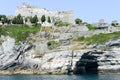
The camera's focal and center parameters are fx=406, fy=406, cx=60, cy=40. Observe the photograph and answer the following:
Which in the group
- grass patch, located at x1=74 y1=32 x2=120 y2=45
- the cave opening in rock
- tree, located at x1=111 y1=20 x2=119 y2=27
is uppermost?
tree, located at x1=111 y1=20 x2=119 y2=27

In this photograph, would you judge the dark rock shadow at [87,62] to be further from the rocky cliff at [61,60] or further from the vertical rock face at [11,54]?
the vertical rock face at [11,54]

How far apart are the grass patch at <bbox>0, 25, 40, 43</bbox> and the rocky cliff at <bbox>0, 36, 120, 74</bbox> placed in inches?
178

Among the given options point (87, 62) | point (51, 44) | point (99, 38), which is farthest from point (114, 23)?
point (87, 62)

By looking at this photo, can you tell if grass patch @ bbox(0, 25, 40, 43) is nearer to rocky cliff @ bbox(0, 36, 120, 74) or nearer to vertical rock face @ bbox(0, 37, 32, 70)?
vertical rock face @ bbox(0, 37, 32, 70)

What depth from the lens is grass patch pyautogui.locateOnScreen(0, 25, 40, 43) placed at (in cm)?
10538

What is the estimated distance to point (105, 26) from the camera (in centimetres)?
10794

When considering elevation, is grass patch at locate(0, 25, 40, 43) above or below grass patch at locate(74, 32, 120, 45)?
above

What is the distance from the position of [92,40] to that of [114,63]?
9605mm

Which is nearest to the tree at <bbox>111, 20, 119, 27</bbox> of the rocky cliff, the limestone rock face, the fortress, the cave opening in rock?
the fortress

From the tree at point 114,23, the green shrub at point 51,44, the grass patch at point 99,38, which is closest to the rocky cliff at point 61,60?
the grass patch at point 99,38

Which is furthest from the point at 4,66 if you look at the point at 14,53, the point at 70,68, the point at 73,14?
the point at 73,14

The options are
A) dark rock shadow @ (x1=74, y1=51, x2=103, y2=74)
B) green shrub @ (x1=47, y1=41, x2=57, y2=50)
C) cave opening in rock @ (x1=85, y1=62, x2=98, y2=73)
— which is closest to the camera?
dark rock shadow @ (x1=74, y1=51, x2=103, y2=74)

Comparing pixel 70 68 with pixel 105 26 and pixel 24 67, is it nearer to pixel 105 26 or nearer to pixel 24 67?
pixel 24 67

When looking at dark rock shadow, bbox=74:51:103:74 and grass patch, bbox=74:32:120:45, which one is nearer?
dark rock shadow, bbox=74:51:103:74
